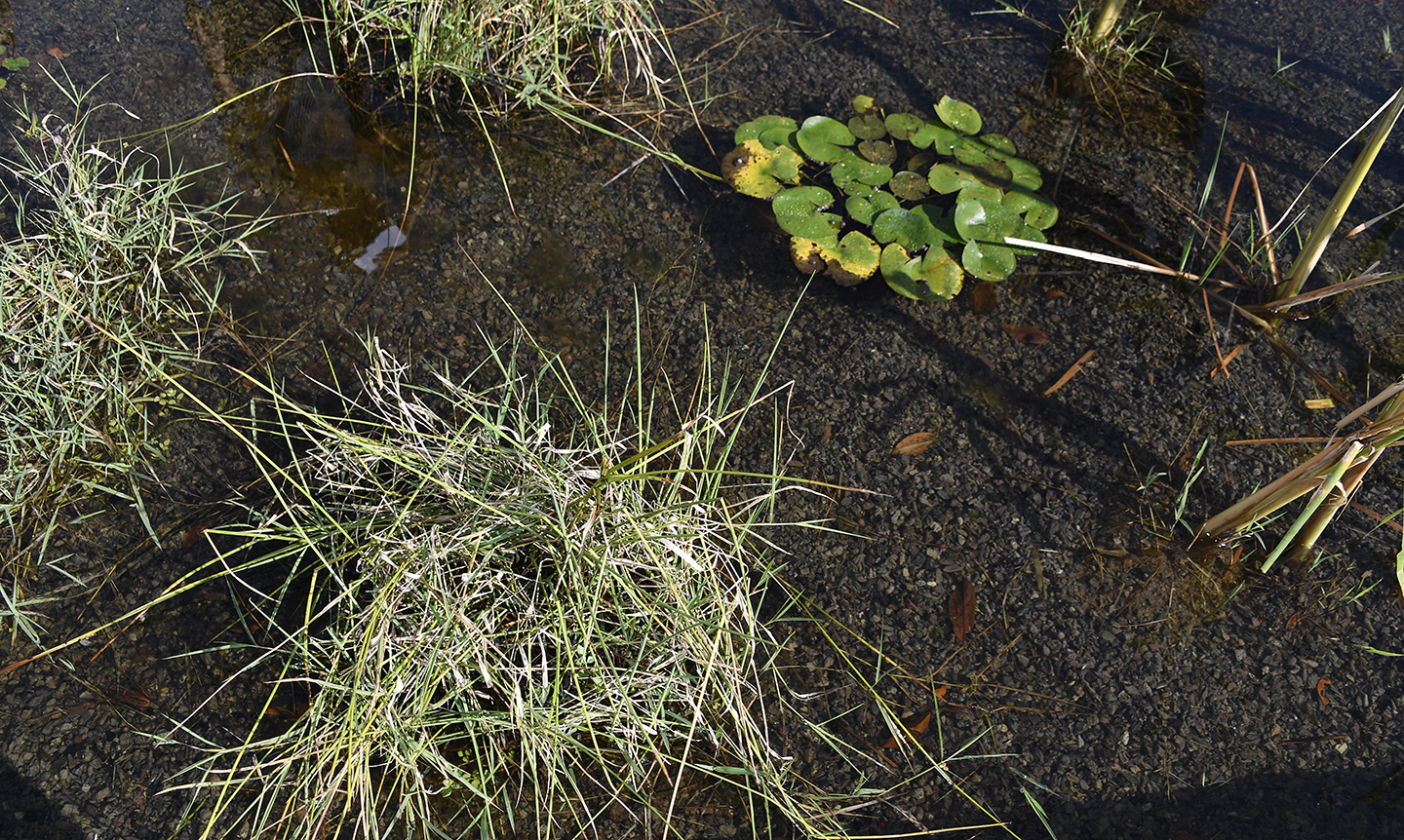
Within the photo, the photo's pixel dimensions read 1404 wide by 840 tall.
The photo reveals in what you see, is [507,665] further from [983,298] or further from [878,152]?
[878,152]

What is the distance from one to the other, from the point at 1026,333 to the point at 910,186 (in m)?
0.47

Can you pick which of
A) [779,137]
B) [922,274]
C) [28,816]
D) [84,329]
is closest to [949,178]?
[922,274]

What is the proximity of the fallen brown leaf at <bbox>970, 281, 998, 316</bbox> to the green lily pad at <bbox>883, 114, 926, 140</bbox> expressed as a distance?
0.47m

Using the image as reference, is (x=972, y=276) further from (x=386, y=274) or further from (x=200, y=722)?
(x=200, y=722)

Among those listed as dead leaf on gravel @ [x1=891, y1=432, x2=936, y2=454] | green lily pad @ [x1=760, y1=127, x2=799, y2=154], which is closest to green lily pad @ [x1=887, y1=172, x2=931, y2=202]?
green lily pad @ [x1=760, y1=127, x2=799, y2=154]

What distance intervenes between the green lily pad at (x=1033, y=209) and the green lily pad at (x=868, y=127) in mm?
358

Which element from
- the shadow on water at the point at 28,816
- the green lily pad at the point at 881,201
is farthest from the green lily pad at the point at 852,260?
the shadow on water at the point at 28,816

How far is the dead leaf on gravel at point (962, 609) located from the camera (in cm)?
147

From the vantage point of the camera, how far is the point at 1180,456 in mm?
1667

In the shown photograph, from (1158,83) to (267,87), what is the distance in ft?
7.72

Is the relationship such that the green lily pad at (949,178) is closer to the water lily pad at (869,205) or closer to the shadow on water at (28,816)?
the water lily pad at (869,205)

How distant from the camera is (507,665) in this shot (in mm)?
1367

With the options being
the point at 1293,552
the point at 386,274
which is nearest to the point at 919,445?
the point at 1293,552

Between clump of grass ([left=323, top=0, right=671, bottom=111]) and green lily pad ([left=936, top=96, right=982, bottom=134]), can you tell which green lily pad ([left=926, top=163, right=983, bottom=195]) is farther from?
clump of grass ([left=323, top=0, right=671, bottom=111])
